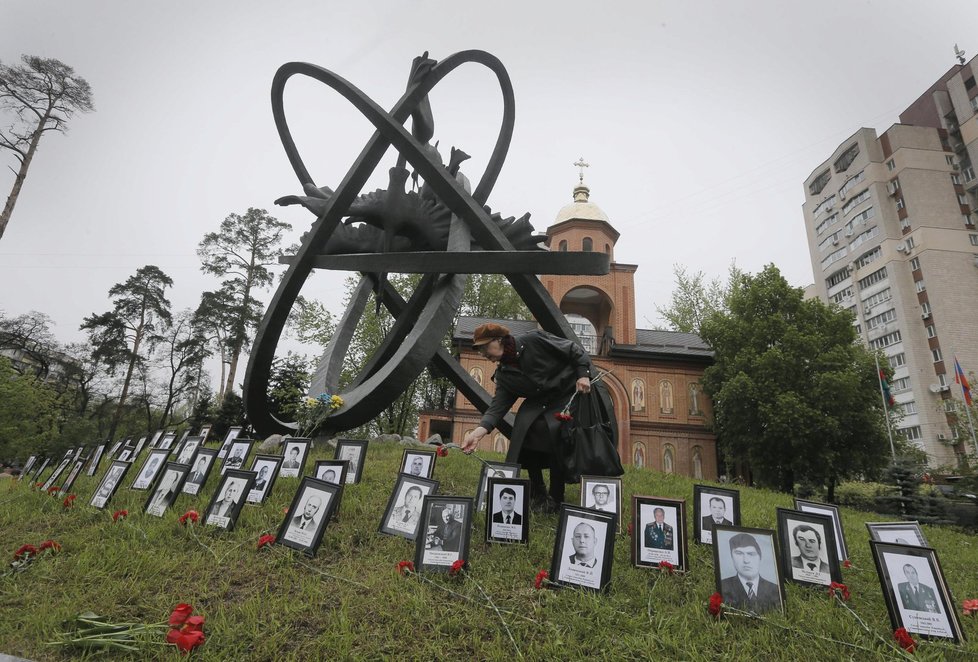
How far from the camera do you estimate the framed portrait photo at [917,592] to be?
2.90m

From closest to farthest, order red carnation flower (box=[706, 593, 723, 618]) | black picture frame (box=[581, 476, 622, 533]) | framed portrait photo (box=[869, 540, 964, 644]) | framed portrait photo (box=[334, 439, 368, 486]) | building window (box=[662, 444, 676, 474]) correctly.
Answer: framed portrait photo (box=[869, 540, 964, 644]), red carnation flower (box=[706, 593, 723, 618]), black picture frame (box=[581, 476, 622, 533]), framed portrait photo (box=[334, 439, 368, 486]), building window (box=[662, 444, 676, 474])

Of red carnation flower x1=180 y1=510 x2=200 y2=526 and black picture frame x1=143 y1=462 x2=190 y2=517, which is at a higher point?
black picture frame x1=143 y1=462 x2=190 y2=517

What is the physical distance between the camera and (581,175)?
1428 inches

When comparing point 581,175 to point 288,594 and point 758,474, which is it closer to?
point 758,474

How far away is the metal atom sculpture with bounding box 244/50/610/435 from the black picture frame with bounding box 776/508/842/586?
10.7 ft

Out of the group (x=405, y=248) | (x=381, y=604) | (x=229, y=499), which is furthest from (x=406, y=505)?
(x=405, y=248)

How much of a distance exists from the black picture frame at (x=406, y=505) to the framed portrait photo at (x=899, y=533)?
3330mm

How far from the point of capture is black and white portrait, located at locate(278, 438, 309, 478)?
20.0ft

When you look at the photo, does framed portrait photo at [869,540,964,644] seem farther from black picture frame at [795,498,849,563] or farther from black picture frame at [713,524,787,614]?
black picture frame at [795,498,849,563]

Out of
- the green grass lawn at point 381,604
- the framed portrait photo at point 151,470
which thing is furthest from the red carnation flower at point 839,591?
the framed portrait photo at point 151,470

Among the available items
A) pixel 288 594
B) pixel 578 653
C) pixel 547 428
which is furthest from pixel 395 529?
pixel 578 653

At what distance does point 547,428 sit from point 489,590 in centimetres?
183

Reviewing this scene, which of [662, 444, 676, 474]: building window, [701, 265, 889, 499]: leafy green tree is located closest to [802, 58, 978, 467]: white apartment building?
[701, 265, 889, 499]: leafy green tree

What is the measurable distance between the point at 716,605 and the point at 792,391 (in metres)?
22.9
